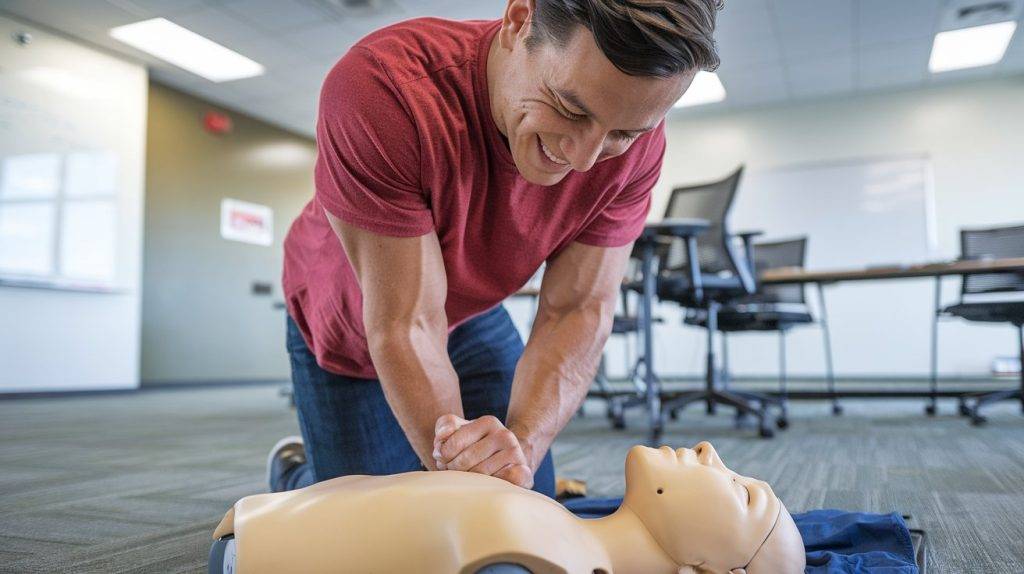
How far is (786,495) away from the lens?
1.56m

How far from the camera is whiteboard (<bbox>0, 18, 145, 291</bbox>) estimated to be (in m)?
4.56

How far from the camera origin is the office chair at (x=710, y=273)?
2961mm

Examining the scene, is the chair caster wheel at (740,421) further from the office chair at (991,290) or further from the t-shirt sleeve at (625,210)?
the t-shirt sleeve at (625,210)

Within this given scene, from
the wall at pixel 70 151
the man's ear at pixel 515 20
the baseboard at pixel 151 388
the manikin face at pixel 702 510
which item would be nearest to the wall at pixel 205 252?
the baseboard at pixel 151 388

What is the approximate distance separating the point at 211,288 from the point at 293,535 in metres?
6.10

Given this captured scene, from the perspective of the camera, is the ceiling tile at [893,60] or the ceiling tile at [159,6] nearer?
the ceiling tile at [159,6]

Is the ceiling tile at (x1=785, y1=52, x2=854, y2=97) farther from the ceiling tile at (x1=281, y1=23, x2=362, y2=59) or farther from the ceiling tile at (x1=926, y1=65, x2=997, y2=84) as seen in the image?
the ceiling tile at (x1=281, y1=23, x2=362, y2=59)

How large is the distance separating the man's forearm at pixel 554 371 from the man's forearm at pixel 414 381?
4.3 inches

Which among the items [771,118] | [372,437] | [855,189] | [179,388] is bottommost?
[179,388]

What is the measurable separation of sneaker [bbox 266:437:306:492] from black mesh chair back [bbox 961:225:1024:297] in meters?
3.29

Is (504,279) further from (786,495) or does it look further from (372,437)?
(786,495)

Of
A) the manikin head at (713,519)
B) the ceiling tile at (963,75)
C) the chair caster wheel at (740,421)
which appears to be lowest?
the chair caster wheel at (740,421)

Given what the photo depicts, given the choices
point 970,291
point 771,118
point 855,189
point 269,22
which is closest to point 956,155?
point 855,189

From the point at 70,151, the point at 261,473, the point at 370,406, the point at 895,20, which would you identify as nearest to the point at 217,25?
the point at 70,151
